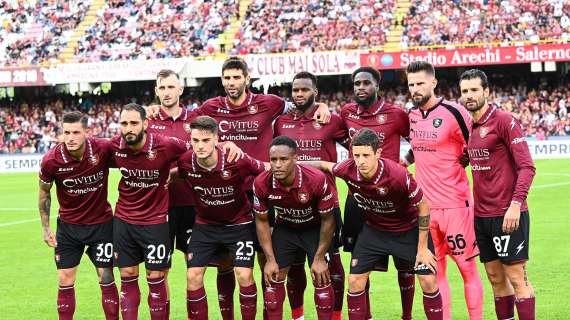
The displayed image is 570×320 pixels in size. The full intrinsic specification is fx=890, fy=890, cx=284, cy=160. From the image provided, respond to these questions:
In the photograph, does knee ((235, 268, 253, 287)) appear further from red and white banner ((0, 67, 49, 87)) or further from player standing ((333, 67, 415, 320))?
red and white banner ((0, 67, 49, 87))

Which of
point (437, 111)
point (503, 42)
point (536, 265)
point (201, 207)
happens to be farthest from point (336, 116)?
point (503, 42)

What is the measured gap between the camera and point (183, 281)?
476 inches

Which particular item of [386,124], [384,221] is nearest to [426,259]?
[384,221]

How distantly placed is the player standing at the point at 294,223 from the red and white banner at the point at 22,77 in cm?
3573

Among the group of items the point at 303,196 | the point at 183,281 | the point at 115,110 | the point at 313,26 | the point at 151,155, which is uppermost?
the point at 313,26

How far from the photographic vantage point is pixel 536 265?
484 inches

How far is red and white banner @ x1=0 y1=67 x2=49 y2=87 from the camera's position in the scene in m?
42.0

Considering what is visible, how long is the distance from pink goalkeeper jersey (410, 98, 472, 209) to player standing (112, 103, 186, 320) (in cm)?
235

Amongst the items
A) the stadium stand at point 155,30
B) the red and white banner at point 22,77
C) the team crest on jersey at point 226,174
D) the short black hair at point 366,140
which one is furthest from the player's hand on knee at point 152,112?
the red and white banner at point 22,77

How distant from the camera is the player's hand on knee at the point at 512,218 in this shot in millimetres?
7508

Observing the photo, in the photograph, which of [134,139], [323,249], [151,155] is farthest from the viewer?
[151,155]

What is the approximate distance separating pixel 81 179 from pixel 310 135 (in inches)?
90.0

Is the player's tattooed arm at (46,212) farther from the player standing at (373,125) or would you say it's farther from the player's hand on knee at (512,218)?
the player's hand on knee at (512,218)

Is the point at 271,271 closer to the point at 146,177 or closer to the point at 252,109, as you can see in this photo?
the point at 146,177
